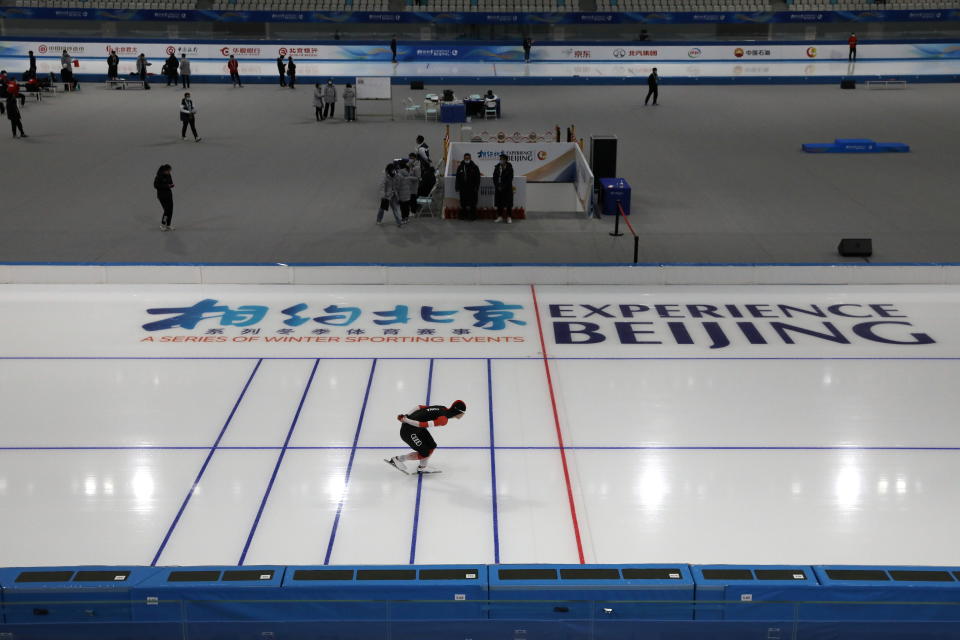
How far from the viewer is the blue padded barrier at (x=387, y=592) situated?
5301 millimetres

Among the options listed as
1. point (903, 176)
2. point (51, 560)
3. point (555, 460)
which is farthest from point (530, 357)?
point (903, 176)

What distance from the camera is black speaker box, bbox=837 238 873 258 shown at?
1491 centimetres

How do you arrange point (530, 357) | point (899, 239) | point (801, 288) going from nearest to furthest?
point (530, 357) < point (801, 288) < point (899, 239)

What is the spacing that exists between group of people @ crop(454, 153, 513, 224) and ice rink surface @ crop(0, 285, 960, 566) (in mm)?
3424

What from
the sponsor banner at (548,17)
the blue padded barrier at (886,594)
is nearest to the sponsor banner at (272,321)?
the blue padded barrier at (886,594)

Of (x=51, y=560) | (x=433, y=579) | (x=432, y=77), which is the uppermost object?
(x=432, y=77)

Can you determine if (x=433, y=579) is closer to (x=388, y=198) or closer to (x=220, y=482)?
(x=220, y=482)

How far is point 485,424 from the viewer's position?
32.3 feet

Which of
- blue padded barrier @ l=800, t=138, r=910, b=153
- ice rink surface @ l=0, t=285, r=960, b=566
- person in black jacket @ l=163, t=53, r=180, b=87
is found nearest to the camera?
ice rink surface @ l=0, t=285, r=960, b=566

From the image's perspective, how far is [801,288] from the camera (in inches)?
554

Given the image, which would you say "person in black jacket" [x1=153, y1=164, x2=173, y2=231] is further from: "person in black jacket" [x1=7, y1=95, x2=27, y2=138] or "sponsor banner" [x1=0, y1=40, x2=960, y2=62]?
"sponsor banner" [x1=0, y1=40, x2=960, y2=62]

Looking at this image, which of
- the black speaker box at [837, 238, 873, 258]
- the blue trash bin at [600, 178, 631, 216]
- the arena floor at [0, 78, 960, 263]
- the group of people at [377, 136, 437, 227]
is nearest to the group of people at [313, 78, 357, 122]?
the arena floor at [0, 78, 960, 263]

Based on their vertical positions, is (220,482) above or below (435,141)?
below

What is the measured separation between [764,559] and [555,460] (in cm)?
227
